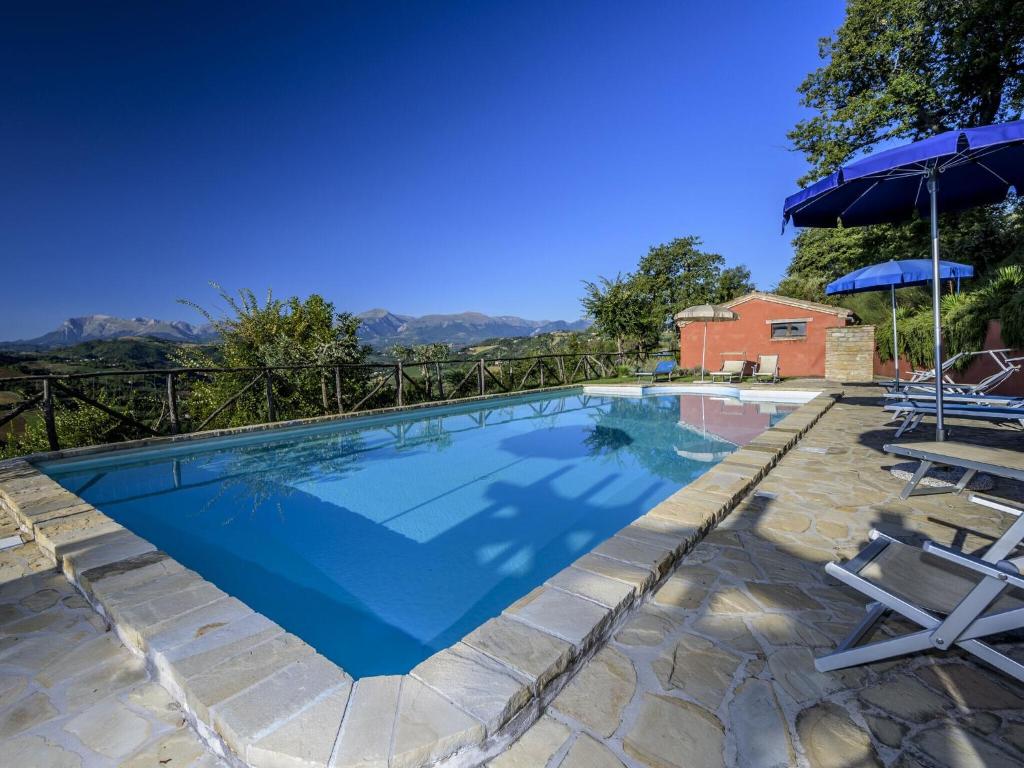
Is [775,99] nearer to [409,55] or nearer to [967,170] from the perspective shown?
[409,55]

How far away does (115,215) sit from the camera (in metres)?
19.9

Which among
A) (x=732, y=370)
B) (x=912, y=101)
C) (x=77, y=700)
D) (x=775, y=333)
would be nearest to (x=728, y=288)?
(x=775, y=333)

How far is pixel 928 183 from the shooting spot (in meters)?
2.88

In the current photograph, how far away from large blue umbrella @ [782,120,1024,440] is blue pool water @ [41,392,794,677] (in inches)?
113

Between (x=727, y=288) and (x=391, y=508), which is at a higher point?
(x=727, y=288)

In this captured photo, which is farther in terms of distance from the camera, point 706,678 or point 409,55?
point 409,55

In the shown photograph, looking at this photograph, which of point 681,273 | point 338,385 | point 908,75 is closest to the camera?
point 338,385

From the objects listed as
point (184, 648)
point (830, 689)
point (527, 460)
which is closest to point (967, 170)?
point (830, 689)

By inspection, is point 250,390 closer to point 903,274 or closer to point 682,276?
point 903,274

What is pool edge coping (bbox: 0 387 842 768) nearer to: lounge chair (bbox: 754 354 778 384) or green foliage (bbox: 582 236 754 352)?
lounge chair (bbox: 754 354 778 384)

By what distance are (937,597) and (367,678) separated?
1743 mm

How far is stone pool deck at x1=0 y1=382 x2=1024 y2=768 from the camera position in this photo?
3.62ft

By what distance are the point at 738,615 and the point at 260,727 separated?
1696mm

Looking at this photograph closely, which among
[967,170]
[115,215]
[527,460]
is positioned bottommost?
[527,460]
